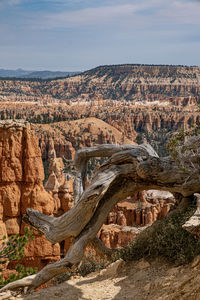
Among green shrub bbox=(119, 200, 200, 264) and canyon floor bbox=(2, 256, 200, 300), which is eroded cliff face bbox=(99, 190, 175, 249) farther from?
canyon floor bbox=(2, 256, 200, 300)

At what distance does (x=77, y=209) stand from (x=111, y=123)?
9777 centimetres

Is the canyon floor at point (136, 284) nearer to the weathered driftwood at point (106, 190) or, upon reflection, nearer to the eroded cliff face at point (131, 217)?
the weathered driftwood at point (106, 190)

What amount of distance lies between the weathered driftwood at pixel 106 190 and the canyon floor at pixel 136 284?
465 millimetres

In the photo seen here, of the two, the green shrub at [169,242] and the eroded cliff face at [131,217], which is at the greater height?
the green shrub at [169,242]

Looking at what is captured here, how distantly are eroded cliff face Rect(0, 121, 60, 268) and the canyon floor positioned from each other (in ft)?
31.6

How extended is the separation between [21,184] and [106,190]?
1013cm

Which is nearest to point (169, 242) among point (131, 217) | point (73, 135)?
point (131, 217)

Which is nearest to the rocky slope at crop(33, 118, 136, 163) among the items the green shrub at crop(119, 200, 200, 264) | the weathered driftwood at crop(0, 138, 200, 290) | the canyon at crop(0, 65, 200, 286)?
the canyon at crop(0, 65, 200, 286)

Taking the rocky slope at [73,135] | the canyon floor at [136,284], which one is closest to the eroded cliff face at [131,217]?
the canyon floor at [136,284]

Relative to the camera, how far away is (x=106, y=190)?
7.53m

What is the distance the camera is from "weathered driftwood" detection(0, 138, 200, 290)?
279 inches

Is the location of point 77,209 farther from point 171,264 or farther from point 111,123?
point 111,123

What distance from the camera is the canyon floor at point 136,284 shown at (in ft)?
17.1

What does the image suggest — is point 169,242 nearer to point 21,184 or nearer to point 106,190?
point 106,190
